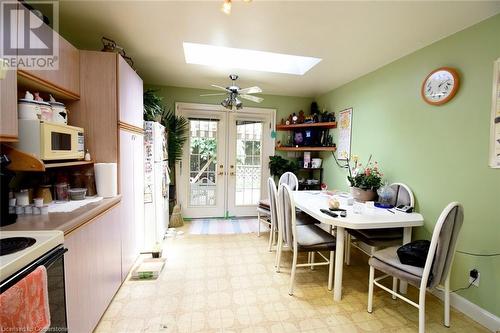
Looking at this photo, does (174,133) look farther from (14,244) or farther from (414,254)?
(414,254)

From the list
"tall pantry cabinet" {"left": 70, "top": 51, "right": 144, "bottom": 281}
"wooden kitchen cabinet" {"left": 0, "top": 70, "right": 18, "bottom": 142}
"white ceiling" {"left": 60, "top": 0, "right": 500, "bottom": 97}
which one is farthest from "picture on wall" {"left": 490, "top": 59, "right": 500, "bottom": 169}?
"wooden kitchen cabinet" {"left": 0, "top": 70, "right": 18, "bottom": 142}

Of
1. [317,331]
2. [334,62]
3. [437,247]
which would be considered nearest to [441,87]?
[334,62]

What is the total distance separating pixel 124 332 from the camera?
1.61 metres

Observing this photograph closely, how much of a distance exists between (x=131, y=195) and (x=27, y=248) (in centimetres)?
134

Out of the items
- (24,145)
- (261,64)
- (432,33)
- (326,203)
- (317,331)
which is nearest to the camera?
(24,145)

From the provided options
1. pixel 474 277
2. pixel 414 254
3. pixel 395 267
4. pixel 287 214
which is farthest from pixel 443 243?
pixel 287 214

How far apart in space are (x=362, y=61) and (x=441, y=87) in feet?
3.04

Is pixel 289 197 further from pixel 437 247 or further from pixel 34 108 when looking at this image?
pixel 34 108

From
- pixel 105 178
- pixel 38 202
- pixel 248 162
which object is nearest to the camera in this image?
pixel 38 202

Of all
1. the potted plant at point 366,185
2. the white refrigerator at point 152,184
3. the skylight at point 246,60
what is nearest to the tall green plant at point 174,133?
the white refrigerator at point 152,184

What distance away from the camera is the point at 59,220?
1.34 metres

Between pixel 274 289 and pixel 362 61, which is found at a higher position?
pixel 362 61

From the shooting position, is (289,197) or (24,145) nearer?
(24,145)

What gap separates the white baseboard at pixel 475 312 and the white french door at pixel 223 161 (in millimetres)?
3015
